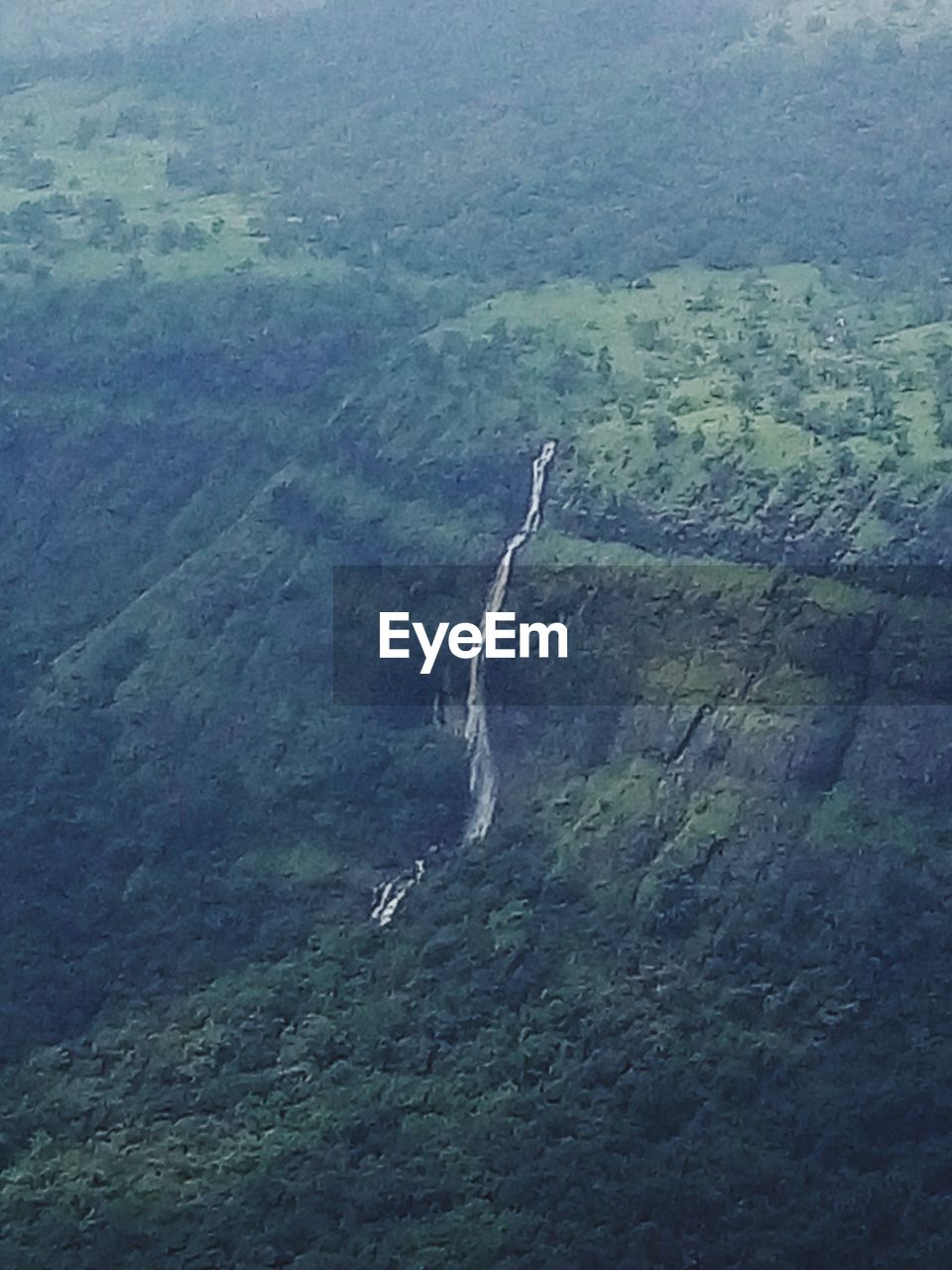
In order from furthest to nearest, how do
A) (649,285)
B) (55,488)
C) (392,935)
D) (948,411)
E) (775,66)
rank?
(775,66) < (649,285) < (55,488) < (948,411) < (392,935)

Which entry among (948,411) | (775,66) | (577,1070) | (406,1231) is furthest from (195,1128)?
(775,66)

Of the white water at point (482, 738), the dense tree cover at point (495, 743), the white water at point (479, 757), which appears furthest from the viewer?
the white water at point (482, 738)

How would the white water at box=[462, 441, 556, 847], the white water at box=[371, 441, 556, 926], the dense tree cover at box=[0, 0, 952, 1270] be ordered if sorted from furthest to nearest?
the white water at box=[462, 441, 556, 847] → the white water at box=[371, 441, 556, 926] → the dense tree cover at box=[0, 0, 952, 1270]

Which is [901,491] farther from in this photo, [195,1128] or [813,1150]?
[195,1128]

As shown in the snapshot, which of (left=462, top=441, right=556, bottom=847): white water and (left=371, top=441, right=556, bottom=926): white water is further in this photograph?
(left=462, top=441, right=556, bottom=847): white water
